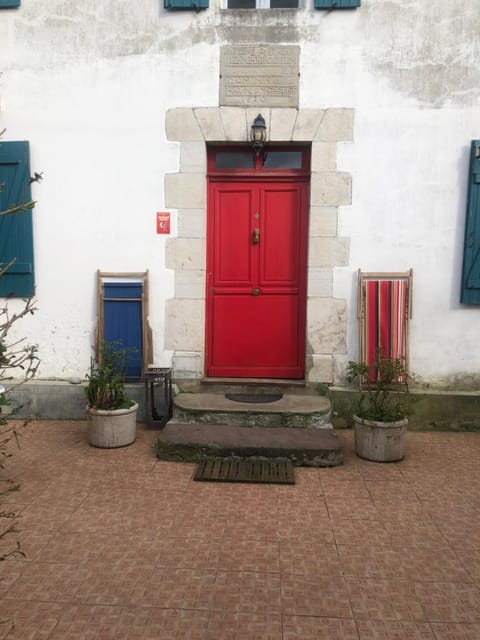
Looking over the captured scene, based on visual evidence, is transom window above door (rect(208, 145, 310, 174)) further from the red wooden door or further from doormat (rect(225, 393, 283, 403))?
doormat (rect(225, 393, 283, 403))

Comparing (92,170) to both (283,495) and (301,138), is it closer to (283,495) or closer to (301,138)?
(301,138)

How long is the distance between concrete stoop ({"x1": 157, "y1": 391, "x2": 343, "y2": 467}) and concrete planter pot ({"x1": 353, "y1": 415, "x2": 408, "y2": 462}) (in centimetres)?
27

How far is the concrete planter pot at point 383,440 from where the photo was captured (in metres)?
4.25

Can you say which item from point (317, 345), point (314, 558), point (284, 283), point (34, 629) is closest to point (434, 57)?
point (284, 283)

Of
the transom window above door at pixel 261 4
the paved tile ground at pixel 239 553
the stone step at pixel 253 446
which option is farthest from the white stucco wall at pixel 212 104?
the paved tile ground at pixel 239 553

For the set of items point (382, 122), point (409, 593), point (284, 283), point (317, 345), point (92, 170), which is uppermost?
point (382, 122)

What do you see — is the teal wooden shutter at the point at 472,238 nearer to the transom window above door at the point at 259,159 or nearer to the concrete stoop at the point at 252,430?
the transom window above door at the point at 259,159

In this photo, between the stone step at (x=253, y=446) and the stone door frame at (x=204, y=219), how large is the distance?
935mm

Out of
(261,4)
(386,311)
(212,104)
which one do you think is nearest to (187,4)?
(261,4)

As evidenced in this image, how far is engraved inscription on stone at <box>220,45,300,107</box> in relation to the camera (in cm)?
494

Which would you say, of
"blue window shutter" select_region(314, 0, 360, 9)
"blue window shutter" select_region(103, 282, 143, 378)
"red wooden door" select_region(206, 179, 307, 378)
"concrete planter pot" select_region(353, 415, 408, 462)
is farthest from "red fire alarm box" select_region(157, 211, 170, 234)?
"concrete planter pot" select_region(353, 415, 408, 462)

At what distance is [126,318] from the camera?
5211 mm

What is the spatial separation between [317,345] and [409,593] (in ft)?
9.18

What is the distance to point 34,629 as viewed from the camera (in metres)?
2.29
